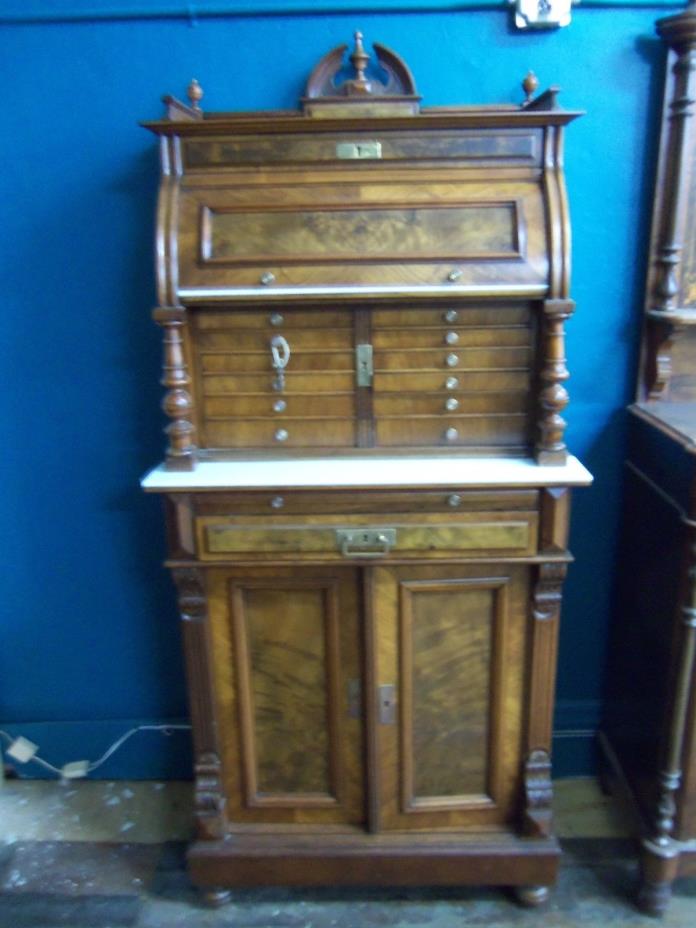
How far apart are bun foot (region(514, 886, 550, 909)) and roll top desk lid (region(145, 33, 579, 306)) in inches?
54.0

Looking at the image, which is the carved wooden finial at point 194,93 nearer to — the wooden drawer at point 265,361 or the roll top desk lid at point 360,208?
the roll top desk lid at point 360,208

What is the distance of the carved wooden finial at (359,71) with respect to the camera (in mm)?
1638

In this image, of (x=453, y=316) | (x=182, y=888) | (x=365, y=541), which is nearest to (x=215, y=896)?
(x=182, y=888)

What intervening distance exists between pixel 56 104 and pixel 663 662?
1.96 meters

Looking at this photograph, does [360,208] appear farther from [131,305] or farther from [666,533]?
[666,533]

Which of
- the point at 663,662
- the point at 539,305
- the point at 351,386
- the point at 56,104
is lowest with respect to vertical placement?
the point at 663,662

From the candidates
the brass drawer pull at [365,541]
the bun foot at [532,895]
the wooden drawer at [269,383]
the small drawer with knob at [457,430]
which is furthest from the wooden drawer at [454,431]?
the bun foot at [532,895]

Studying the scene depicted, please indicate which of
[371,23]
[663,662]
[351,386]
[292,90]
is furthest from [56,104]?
[663,662]

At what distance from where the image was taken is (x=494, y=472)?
59.4 inches

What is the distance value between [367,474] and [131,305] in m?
0.82

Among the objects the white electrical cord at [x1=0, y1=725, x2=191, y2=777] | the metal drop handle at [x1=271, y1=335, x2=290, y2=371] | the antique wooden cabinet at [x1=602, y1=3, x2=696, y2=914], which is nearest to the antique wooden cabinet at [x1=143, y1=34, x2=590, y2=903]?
the metal drop handle at [x1=271, y1=335, x2=290, y2=371]

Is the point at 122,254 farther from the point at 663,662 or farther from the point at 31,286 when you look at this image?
the point at 663,662

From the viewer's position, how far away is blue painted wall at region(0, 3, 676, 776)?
5.62 ft

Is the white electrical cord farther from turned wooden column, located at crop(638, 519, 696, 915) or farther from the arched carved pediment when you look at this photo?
the arched carved pediment
